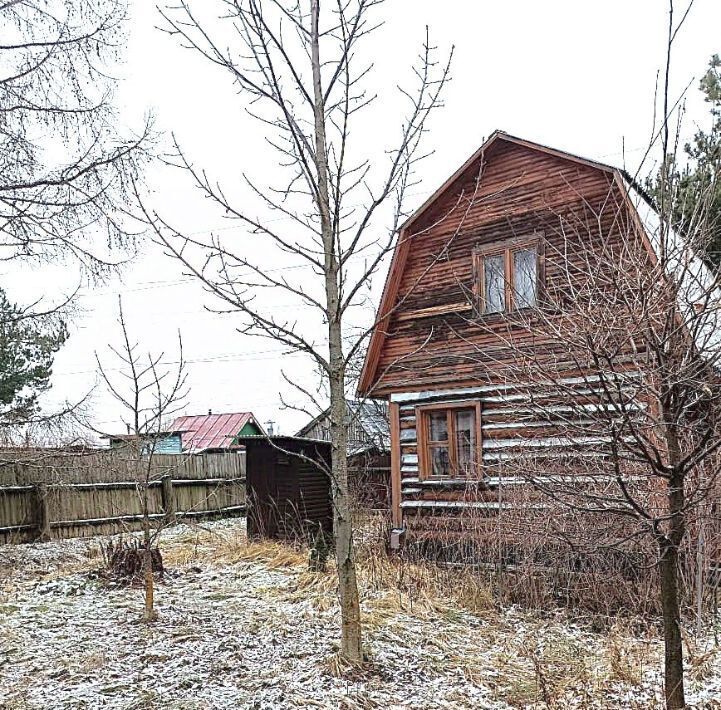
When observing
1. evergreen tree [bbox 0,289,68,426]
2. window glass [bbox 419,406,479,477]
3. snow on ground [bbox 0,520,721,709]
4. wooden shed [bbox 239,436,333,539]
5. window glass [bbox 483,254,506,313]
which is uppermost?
window glass [bbox 483,254,506,313]

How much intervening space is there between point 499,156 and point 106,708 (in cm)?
889

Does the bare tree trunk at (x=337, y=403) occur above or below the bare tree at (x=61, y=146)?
below

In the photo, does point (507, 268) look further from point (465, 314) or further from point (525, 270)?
point (465, 314)

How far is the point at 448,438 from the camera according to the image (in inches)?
419

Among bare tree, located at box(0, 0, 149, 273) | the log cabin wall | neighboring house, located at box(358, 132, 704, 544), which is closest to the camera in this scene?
bare tree, located at box(0, 0, 149, 273)

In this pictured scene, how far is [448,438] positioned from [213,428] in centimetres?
2415

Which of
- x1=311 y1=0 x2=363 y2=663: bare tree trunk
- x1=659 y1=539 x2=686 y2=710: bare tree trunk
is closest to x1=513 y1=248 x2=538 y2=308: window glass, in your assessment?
x1=311 y1=0 x2=363 y2=663: bare tree trunk

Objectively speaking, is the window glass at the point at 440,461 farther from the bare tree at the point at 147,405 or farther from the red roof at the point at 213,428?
the red roof at the point at 213,428

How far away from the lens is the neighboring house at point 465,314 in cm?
952

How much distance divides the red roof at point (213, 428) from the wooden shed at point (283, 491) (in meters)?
19.9

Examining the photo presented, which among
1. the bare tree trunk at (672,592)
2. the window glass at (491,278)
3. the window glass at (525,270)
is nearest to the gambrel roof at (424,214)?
the window glass at (491,278)

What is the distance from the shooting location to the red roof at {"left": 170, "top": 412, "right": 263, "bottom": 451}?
32.1 meters

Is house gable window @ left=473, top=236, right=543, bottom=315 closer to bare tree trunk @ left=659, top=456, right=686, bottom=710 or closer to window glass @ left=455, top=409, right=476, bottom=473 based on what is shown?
window glass @ left=455, top=409, right=476, bottom=473

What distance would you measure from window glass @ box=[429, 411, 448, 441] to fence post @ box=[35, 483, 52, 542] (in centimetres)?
717
